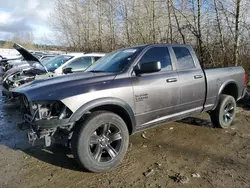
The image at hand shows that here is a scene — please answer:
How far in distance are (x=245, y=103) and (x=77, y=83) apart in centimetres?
612

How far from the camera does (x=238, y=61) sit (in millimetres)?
9586

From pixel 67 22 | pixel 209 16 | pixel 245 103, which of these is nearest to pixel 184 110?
pixel 245 103

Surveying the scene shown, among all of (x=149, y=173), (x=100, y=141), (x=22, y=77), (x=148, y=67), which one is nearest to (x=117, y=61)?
(x=148, y=67)

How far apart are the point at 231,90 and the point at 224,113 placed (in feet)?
2.22

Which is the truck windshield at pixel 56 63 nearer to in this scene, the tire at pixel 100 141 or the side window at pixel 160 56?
the side window at pixel 160 56

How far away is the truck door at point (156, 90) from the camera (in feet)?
13.4

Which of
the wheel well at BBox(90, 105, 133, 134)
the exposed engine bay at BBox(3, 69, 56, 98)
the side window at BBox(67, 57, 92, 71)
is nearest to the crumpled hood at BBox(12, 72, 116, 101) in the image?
the wheel well at BBox(90, 105, 133, 134)

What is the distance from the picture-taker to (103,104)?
3.68 meters

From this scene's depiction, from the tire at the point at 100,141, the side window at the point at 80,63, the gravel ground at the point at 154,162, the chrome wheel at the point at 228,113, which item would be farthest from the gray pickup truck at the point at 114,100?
the side window at the point at 80,63

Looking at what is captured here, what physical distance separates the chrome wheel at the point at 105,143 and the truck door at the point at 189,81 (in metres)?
1.46

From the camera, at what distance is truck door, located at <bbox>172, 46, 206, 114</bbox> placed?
15.7 feet

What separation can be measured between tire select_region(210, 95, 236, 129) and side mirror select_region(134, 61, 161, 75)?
2.33 metres

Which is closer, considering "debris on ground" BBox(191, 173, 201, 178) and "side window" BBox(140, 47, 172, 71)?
"debris on ground" BBox(191, 173, 201, 178)

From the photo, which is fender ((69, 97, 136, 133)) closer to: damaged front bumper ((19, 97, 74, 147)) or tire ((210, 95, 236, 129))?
damaged front bumper ((19, 97, 74, 147))
